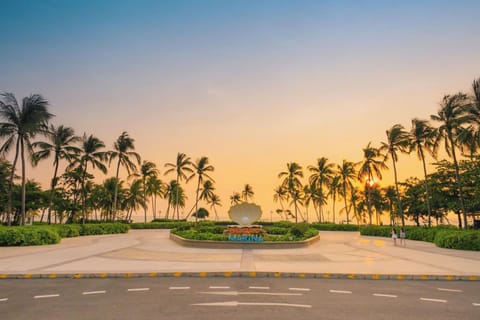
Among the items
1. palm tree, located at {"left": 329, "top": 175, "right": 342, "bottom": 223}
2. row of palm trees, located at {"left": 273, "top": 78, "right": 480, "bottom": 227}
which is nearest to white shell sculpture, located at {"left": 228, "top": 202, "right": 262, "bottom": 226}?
row of palm trees, located at {"left": 273, "top": 78, "right": 480, "bottom": 227}

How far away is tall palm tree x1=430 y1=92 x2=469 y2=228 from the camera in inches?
1175

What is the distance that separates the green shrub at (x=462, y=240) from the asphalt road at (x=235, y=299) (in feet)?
44.3

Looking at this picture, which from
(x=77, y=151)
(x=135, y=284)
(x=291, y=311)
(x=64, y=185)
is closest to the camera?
(x=291, y=311)

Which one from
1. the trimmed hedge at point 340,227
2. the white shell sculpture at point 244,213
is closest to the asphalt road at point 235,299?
the white shell sculpture at point 244,213

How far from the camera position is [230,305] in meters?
8.18

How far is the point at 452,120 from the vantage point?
30.5 meters

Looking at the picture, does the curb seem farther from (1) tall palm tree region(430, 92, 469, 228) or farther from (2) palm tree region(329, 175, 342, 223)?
(2) palm tree region(329, 175, 342, 223)

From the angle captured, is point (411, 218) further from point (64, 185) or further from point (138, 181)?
point (64, 185)

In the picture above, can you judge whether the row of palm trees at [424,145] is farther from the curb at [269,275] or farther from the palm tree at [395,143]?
the curb at [269,275]

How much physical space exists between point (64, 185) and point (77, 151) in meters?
24.4

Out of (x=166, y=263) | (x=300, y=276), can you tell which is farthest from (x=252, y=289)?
(x=166, y=263)

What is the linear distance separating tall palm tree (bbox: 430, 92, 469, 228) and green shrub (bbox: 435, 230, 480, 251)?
6.92 m

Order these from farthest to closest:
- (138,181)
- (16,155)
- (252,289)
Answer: (138,181) → (16,155) → (252,289)

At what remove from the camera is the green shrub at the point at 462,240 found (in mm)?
22594
